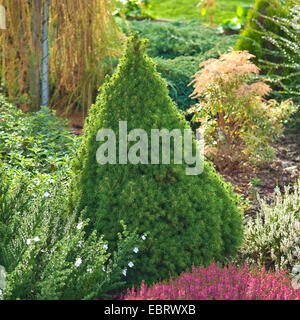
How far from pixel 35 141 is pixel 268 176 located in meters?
2.49

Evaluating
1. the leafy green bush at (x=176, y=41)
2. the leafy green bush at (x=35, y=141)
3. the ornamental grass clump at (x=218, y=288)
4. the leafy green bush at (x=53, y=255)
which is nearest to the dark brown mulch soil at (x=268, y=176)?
the ornamental grass clump at (x=218, y=288)

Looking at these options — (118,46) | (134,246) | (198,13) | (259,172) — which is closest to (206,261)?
(134,246)

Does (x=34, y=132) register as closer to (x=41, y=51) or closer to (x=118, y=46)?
(x=41, y=51)

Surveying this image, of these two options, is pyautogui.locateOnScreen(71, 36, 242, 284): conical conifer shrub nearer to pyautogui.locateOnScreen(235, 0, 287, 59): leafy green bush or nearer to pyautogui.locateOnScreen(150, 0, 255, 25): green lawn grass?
pyautogui.locateOnScreen(235, 0, 287, 59): leafy green bush

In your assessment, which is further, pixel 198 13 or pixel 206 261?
pixel 198 13

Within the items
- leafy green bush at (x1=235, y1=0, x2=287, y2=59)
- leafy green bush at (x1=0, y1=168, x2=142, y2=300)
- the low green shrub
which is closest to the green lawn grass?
the low green shrub

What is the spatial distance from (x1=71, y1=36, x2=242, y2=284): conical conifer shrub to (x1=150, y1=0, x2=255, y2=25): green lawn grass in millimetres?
10534

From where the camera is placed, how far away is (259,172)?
15.9 ft

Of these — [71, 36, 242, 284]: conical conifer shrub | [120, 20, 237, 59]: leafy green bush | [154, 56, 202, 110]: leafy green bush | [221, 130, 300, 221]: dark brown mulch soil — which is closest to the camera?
[71, 36, 242, 284]: conical conifer shrub

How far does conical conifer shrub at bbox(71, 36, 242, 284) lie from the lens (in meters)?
2.49

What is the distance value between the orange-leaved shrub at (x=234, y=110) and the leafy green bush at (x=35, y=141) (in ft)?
4.78

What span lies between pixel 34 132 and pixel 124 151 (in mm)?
2542

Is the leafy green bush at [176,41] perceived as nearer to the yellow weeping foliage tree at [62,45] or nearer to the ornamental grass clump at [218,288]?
the yellow weeping foliage tree at [62,45]

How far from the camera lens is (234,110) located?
4.75m
